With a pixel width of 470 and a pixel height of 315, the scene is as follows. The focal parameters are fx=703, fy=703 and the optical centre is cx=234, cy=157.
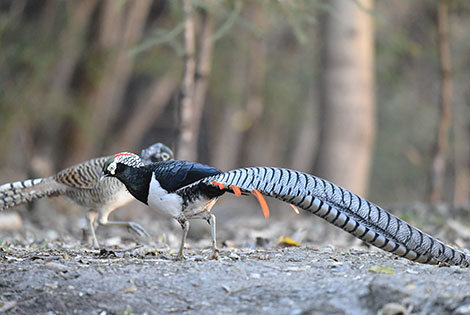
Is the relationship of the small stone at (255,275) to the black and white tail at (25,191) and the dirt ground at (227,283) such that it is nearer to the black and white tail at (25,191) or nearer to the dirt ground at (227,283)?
the dirt ground at (227,283)

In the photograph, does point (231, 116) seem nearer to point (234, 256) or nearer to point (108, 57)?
point (108, 57)

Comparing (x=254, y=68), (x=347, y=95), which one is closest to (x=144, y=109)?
(x=254, y=68)

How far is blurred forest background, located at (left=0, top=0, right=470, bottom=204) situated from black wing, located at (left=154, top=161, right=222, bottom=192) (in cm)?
294

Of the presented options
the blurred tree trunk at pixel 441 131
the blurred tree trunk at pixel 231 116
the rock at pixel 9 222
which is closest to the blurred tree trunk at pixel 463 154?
the blurred tree trunk at pixel 231 116

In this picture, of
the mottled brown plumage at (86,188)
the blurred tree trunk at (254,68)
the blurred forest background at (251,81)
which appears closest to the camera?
the mottled brown plumage at (86,188)

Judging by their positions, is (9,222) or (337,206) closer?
(337,206)

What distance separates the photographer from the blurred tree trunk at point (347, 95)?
35.1 feet

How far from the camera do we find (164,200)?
4637 mm

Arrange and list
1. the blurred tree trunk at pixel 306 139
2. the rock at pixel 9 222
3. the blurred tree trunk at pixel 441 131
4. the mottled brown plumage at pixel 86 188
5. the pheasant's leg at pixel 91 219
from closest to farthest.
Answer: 1. the mottled brown plumage at pixel 86 188
2. the pheasant's leg at pixel 91 219
3. the rock at pixel 9 222
4. the blurred tree trunk at pixel 441 131
5. the blurred tree trunk at pixel 306 139

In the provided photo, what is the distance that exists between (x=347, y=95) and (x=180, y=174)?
6494 mm

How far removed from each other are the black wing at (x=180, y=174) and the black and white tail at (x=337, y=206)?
11 centimetres

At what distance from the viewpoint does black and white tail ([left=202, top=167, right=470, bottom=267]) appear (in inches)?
171

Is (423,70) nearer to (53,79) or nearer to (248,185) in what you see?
(53,79)

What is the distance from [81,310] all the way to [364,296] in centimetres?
155
